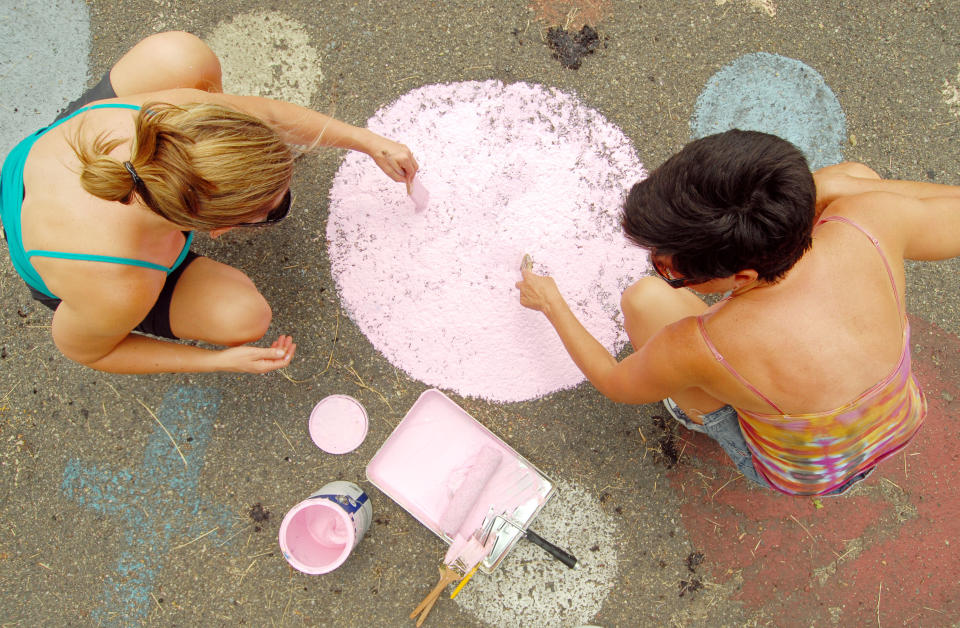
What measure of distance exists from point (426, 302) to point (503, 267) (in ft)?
0.95

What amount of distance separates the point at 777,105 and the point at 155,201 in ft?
6.74

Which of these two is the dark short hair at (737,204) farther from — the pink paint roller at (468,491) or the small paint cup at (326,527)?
the small paint cup at (326,527)

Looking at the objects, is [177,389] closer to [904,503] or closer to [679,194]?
[679,194]

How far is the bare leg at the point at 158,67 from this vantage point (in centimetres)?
154

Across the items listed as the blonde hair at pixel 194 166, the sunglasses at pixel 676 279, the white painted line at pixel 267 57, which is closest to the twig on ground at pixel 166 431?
the blonde hair at pixel 194 166

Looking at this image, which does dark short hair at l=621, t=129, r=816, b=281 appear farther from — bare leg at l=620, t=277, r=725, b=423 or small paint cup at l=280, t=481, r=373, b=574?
small paint cup at l=280, t=481, r=373, b=574

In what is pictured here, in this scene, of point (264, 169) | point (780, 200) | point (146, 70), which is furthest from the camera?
point (146, 70)

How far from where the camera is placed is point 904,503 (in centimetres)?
195

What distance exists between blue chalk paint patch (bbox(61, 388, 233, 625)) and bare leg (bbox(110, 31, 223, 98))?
3.22 ft

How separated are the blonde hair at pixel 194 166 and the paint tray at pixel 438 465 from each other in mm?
925

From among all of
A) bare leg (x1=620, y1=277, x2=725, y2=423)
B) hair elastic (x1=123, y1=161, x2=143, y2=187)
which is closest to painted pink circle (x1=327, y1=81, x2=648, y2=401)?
bare leg (x1=620, y1=277, x2=725, y2=423)

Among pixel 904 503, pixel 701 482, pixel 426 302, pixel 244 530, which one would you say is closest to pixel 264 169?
pixel 426 302

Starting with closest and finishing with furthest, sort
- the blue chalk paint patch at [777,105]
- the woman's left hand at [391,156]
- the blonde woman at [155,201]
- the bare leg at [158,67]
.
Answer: the blonde woman at [155,201], the bare leg at [158,67], the woman's left hand at [391,156], the blue chalk paint patch at [777,105]

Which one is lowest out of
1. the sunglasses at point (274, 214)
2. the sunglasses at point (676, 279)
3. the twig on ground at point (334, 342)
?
the twig on ground at point (334, 342)
